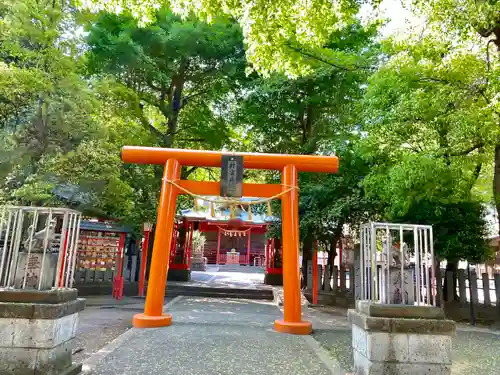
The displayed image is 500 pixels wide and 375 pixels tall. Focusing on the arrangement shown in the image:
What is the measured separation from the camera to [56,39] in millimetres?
8992

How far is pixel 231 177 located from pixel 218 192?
0.51 meters

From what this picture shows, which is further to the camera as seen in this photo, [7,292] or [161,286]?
[161,286]

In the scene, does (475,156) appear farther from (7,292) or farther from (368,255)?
(7,292)

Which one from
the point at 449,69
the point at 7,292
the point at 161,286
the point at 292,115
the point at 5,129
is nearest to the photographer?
the point at 7,292

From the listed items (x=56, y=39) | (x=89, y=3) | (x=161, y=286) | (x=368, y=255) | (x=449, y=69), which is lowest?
(x=161, y=286)

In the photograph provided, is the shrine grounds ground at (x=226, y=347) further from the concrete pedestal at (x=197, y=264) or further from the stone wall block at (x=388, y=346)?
the concrete pedestal at (x=197, y=264)

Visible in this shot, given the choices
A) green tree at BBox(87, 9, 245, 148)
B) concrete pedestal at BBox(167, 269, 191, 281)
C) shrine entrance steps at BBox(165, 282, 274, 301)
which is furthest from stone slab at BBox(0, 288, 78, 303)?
concrete pedestal at BBox(167, 269, 191, 281)

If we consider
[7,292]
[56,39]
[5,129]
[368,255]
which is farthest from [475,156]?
[5,129]

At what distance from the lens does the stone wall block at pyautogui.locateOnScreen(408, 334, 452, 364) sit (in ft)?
13.1

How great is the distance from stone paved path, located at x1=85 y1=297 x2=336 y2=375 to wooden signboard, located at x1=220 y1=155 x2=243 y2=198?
2723 millimetres

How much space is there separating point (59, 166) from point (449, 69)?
9217mm

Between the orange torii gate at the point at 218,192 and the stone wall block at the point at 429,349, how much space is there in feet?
11.8

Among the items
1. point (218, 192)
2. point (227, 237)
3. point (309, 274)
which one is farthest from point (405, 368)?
point (227, 237)

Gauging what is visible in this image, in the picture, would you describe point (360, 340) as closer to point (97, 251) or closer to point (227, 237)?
point (97, 251)
